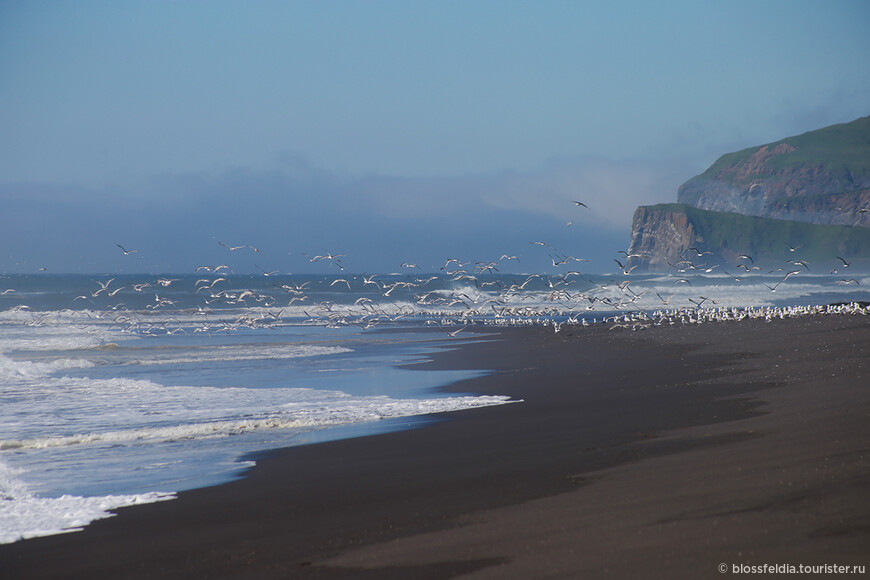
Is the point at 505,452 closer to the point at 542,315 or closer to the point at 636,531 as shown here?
the point at 636,531

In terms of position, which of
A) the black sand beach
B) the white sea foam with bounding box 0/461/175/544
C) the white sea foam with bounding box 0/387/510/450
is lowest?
the white sea foam with bounding box 0/387/510/450

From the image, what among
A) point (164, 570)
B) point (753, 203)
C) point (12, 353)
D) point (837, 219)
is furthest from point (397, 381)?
point (753, 203)

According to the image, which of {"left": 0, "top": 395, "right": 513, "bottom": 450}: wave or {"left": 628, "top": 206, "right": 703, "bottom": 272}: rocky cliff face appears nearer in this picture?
{"left": 0, "top": 395, "right": 513, "bottom": 450}: wave

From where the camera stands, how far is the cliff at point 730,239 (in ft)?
412

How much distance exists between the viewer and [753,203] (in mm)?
190125

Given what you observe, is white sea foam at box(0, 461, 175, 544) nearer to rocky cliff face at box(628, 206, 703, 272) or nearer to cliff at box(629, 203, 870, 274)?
cliff at box(629, 203, 870, 274)

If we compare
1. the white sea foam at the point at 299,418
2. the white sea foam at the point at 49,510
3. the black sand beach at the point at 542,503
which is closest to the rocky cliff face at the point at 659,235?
the white sea foam at the point at 299,418

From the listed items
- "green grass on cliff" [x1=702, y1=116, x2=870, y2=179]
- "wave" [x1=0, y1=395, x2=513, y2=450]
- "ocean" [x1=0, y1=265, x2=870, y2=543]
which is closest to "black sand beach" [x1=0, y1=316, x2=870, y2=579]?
"ocean" [x1=0, y1=265, x2=870, y2=543]

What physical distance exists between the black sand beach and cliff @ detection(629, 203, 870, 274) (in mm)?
119011

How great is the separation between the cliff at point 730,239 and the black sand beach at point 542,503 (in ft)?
390

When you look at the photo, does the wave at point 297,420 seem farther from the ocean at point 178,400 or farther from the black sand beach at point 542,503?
the black sand beach at point 542,503

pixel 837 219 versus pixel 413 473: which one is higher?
pixel 837 219

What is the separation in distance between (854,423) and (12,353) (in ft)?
77.8

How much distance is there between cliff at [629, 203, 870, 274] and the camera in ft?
412
